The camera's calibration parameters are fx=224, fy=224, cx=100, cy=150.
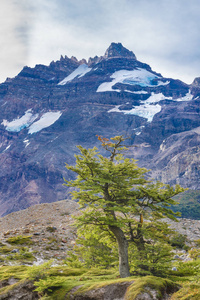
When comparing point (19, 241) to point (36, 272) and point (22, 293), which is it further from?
point (22, 293)

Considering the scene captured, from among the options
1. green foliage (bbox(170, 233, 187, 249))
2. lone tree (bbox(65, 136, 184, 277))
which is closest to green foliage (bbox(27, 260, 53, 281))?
lone tree (bbox(65, 136, 184, 277))

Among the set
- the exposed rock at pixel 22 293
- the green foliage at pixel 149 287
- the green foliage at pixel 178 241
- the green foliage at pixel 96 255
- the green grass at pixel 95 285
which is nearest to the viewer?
the green grass at pixel 95 285

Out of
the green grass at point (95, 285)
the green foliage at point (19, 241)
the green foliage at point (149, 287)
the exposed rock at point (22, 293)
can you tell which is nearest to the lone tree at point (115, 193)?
the green grass at point (95, 285)

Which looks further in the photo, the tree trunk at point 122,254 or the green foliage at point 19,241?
the green foliage at point 19,241

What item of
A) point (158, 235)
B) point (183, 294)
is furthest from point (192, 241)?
point (183, 294)

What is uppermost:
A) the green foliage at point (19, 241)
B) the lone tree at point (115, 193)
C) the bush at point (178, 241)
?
the lone tree at point (115, 193)

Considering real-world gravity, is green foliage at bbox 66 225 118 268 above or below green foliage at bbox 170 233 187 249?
above

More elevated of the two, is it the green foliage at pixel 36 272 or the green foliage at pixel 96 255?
the green foliage at pixel 36 272

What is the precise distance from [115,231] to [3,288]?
5.67 meters

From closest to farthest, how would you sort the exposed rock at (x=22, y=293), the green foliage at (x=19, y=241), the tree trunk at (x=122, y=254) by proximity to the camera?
the exposed rock at (x=22, y=293), the tree trunk at (x=122, y=254), the green foliage at (x=19, y=241)

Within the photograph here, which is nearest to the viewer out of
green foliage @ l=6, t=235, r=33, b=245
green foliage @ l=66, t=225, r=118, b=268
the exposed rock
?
the exposed rock

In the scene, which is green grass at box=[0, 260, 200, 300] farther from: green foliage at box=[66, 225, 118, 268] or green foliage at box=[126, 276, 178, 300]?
green foliage at box=[66, 225, 118, 268]

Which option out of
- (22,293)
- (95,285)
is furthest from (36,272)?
(95,285)

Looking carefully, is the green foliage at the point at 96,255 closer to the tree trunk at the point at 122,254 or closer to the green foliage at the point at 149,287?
the tree trunk at the point at 122,254
